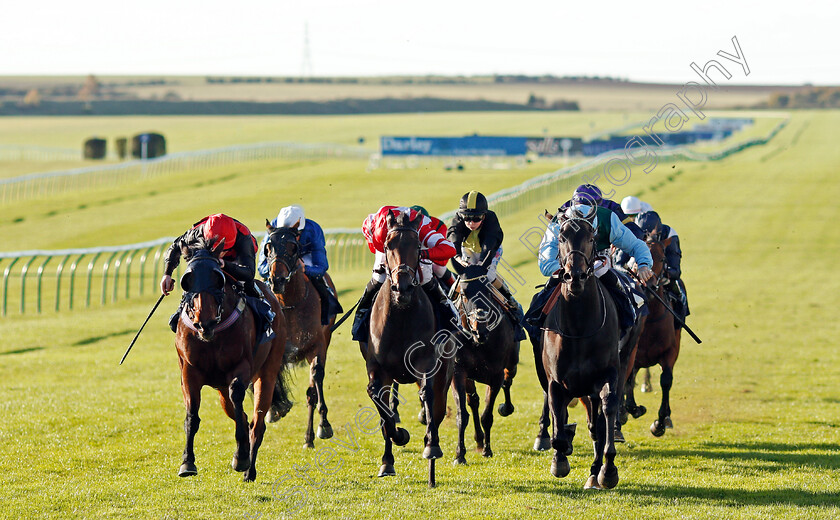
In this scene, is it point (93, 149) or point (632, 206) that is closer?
point (632, 206)

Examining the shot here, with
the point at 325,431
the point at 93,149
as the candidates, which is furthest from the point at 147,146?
the point at 325,431

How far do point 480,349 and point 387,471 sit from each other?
160 cm

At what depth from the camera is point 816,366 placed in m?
16.4

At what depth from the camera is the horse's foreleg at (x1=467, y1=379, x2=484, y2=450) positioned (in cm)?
1016

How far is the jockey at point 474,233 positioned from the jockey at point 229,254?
1.79m

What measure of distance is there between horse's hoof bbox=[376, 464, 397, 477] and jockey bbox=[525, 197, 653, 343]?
1.63 meters

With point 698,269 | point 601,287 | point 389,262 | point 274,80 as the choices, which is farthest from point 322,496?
point 274,80

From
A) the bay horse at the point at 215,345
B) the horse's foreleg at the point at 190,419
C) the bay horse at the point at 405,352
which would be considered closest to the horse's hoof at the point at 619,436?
the bay horse at the point at 405,352

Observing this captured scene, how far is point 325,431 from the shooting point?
1087 cm

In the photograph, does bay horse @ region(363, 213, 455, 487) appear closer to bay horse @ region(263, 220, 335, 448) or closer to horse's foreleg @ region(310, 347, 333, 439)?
bay horse @ region(263, 220, 335, 448)

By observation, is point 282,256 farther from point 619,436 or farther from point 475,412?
point 619,436

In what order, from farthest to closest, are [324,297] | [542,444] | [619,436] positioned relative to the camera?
[324,297]
[619,436]
[542,444]

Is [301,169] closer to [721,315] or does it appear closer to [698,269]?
[698,269]

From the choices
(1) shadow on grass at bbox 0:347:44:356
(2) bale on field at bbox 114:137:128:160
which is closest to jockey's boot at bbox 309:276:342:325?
(1) shadow on grass at bbox 0:347:44:356
